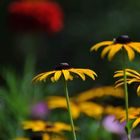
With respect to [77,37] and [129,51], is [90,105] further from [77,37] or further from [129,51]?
[77,37]

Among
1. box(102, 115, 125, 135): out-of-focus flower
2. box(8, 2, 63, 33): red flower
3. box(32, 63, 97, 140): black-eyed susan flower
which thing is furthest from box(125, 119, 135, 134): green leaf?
box(8, 2, 63, 33): red flower

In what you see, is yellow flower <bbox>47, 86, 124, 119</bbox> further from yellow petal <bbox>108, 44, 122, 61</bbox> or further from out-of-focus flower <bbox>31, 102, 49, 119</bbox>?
yellow petal <bbox>108, 44, 122, 61</bbox>

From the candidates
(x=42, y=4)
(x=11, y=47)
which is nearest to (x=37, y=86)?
(x=42, y=4)

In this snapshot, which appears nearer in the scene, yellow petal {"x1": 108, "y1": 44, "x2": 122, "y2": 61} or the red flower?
yellow petal {"x1": 108, "y1": 44, "x2": 122, "y2": 61}

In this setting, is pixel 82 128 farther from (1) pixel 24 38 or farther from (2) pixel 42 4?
(1) pixel 24 38

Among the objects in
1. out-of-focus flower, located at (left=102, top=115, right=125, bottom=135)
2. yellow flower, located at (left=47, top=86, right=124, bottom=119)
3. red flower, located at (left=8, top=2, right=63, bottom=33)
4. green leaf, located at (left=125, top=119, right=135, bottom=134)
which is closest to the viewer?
green leaf, located at (left=125, top=119, right=135, bottom=134)

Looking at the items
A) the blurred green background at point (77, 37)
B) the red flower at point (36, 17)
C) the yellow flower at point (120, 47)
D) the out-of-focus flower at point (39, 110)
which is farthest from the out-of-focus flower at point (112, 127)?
the blurred green background at point (77, 37)

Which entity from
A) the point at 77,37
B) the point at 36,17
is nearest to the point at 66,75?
the point at 36,17
